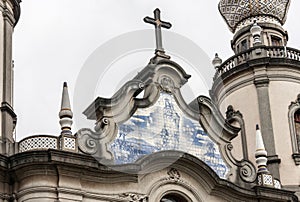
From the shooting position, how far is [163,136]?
2311 centimetres

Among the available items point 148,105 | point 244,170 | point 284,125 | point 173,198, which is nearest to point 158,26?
point 148,105

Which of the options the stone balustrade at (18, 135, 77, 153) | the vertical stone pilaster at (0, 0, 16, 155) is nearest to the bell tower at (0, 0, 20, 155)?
the vertical stone pilaster at (0, 0, 16, 155)

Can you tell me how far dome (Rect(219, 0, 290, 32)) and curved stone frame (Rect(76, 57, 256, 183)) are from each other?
7.31 meters

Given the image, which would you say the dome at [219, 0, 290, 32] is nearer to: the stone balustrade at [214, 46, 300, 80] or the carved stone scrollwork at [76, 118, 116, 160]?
the stone balustrade at [214, 46, 300, 80]

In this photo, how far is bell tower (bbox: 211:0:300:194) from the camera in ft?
88.5

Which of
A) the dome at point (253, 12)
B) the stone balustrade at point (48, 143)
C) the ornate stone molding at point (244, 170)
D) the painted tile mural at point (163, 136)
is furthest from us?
the dome at point (253, 12)

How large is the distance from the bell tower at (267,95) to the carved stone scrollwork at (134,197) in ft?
20.6

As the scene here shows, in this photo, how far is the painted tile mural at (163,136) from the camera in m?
22.3

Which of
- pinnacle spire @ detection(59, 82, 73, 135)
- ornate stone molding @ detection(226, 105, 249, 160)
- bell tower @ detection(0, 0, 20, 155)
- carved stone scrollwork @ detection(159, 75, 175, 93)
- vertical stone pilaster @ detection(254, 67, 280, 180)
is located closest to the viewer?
pinnacle spire @ detection(59, 82, 73, 135)

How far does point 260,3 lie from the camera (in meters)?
30.7

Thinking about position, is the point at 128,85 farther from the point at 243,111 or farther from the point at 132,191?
the point at 243,111

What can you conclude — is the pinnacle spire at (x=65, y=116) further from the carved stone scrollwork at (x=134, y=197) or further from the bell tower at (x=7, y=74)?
the carved stone scrollwork at (x=134, y=197)

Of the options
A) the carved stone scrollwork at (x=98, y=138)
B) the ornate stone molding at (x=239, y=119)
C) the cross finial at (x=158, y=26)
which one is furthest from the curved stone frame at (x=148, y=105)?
the ornate stone molding at (x=239, y=119)

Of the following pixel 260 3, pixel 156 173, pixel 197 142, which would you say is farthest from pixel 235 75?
pixel 156 173
